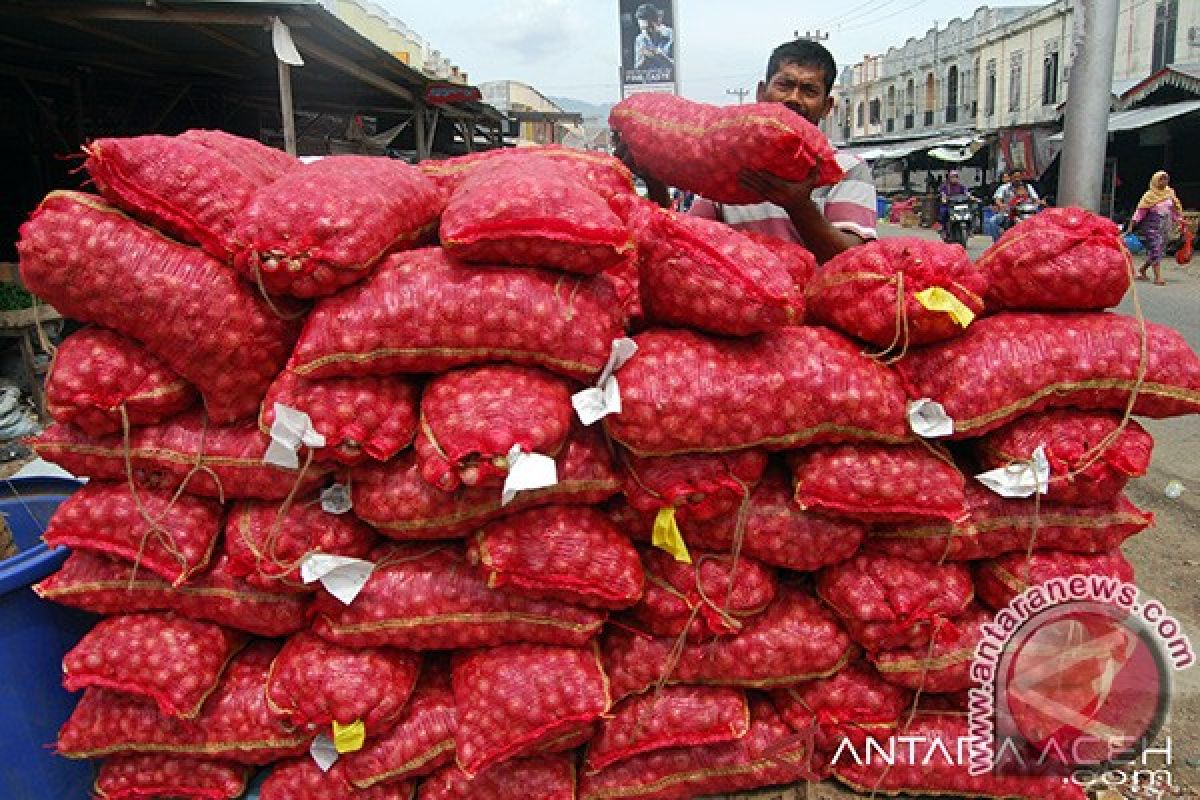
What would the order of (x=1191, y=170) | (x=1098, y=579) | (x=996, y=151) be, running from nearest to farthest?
(x=1098, y=579) → (x=1191, y=170) → (x=996, y=151)

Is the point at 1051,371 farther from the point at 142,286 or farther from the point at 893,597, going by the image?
the point at 142,286

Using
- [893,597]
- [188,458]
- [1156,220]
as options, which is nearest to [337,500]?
[188,458]

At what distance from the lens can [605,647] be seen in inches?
90.2

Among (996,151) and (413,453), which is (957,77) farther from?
(413,453)

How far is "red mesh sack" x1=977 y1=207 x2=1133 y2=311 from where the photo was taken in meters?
2.08

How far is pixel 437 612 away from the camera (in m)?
2.09

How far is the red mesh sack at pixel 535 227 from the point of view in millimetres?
1863

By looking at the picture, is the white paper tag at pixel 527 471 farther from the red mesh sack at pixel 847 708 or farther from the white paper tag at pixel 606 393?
the red mesh sack at pixel 847 708

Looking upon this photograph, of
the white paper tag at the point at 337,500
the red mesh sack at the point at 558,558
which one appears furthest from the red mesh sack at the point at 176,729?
the red mesh sack at the point at 558,558

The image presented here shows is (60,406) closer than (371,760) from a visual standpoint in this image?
Yes

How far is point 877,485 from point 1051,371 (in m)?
0.57

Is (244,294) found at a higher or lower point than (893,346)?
higher

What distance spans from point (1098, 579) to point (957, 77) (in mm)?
47467

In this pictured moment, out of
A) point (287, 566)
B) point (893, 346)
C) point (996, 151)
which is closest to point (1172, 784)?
point (893, 346)
